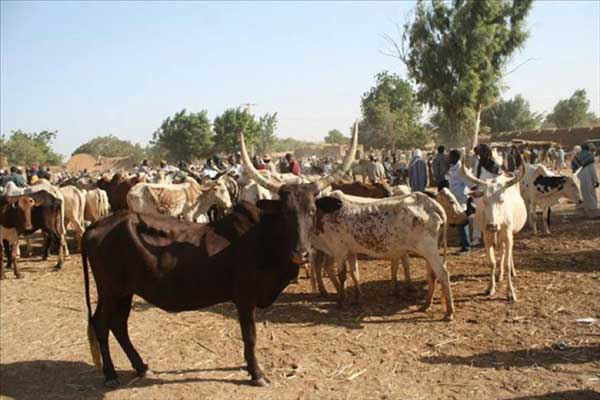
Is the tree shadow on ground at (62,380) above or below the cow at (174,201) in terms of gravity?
below

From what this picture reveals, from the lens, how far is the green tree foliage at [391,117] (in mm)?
48531

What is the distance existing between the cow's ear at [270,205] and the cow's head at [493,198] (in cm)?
344

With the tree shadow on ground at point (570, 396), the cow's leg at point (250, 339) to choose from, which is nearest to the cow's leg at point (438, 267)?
the tree shadow on ground at point (570, 396)

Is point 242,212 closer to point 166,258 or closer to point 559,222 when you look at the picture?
point 166,258

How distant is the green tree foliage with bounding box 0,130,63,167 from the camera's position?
172 ft

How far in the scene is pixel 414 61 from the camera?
29766 millimetres

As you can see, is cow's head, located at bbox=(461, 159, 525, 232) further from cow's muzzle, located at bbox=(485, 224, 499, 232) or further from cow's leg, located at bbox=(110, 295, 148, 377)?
cow's leg, located at bbox=(110, 295, 148, 377)

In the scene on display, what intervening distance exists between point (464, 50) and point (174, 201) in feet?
73.2

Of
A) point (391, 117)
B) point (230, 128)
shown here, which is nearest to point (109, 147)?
point (230, 128)

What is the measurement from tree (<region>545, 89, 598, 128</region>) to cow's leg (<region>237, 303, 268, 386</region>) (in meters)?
67.7

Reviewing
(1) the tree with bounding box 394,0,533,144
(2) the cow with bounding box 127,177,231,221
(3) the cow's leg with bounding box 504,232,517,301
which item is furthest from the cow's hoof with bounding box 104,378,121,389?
(1) the tree with bounding box 394,0,533,144

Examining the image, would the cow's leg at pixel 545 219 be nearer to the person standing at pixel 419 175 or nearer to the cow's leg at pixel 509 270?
the person standing at pixel 419 175

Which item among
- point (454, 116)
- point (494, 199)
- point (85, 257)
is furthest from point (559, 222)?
point (454, 116)

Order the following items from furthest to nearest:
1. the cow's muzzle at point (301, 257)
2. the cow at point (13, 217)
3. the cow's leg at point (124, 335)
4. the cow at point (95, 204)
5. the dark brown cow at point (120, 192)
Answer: the dark brown cow at point (120, 192)
the cow at point (95, 204)
the cow at point (13, 217)
the cow's leg at point (124, 335)
the cow's muzzle at point (301, 257)
